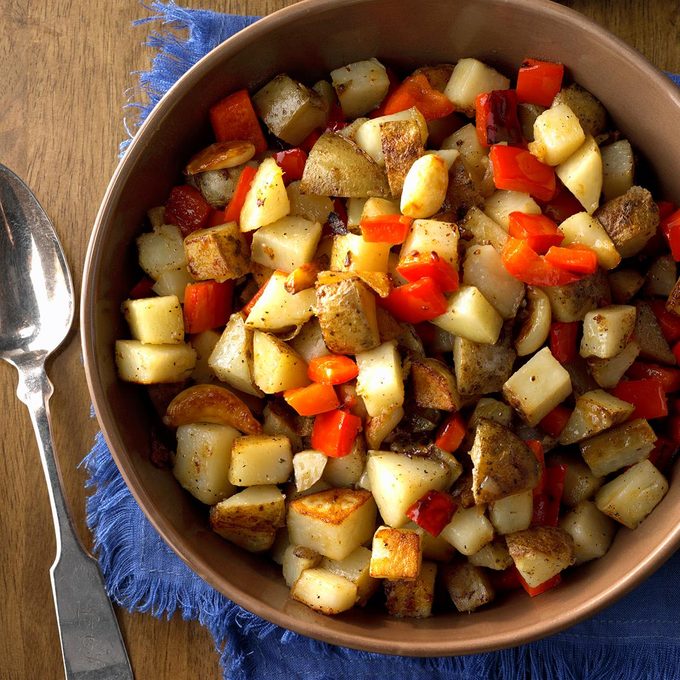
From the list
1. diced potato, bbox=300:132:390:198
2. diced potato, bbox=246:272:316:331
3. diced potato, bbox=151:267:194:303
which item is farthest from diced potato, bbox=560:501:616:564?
diced potato, bbox=151:267:194:303

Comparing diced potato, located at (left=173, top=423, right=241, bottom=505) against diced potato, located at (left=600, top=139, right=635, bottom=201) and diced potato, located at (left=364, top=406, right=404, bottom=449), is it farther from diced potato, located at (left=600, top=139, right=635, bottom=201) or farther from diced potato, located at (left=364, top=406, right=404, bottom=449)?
diced potato, located at (left=600, top=139, right=635, bottom=201)

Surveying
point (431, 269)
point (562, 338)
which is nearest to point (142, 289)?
point (431, 269)

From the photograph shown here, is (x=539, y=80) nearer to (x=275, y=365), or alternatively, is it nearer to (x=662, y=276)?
(x=662, y=276)

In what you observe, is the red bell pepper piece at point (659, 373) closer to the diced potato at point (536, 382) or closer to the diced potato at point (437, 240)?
the diced potato at point (536, 382)

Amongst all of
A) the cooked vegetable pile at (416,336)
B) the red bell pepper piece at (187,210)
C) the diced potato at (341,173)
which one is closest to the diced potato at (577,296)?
the cooked vegetable pile at (416,336)

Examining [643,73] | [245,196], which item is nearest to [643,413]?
[643,73]

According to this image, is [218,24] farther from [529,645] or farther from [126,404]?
[529,645]
